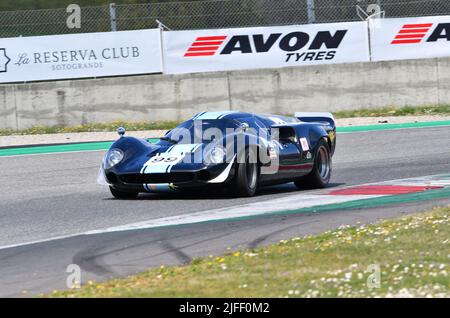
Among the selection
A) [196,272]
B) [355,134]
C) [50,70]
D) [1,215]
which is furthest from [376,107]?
[196,272]

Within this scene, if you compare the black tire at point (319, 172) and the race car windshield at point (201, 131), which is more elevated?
the race car windshield at point (201, 131)

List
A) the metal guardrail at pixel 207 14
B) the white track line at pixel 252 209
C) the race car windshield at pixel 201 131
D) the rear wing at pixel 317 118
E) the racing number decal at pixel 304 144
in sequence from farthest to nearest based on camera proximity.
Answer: the metal guardrail at pixel 207 14 < the rear wing at pixel 317 118 < the racing number decal at pixel 304 144 < the race car windshield at pixel 201 131 < the white track line at pixel 252 209

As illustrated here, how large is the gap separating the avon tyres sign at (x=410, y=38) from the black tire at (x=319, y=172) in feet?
30.7

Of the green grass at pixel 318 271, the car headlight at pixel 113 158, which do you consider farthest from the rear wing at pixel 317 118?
the green grass at pixel 318 271

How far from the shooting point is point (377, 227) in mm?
8703

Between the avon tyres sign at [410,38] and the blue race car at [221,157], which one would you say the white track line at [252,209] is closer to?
the blue race car at [221,157]

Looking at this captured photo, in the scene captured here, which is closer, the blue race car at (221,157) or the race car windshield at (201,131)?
the blue race car at (221,157)

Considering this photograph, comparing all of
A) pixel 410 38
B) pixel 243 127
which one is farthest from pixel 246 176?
pixel 410 38

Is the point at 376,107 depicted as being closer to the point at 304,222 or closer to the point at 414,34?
the point at 414,34

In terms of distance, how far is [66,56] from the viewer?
67.3 ft

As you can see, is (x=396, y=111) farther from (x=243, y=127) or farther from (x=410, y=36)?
(x=243, y=127)

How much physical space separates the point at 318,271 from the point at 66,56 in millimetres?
14601

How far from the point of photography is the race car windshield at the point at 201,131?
1156 cm

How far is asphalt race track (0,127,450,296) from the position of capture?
25.6ft
